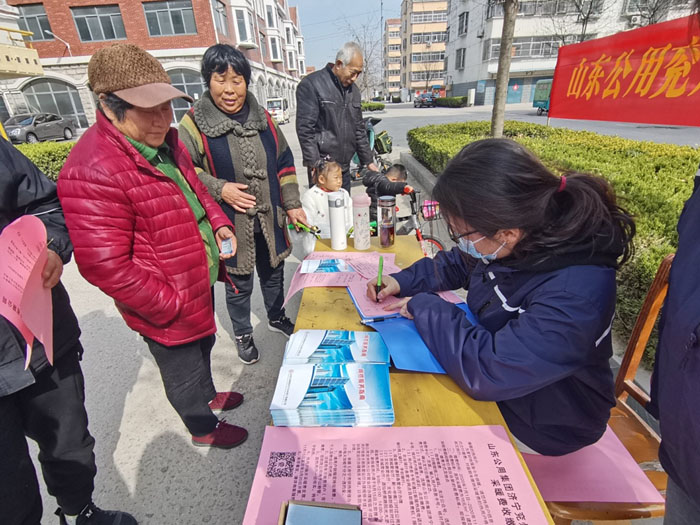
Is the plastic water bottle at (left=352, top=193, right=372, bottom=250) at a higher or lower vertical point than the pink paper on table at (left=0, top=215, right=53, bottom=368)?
lower

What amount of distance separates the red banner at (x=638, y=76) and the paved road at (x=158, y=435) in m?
3.85

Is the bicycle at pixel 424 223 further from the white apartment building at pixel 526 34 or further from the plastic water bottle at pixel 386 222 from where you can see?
the white apartment building at pixel 526 34

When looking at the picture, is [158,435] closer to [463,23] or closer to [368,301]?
[368,301]

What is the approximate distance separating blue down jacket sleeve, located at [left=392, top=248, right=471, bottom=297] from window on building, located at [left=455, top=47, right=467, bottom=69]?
129 ft

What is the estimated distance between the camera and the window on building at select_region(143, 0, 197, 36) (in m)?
19.2

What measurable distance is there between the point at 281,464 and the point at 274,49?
132 ft

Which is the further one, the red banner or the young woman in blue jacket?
the red banner

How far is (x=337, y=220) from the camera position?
7.16ft

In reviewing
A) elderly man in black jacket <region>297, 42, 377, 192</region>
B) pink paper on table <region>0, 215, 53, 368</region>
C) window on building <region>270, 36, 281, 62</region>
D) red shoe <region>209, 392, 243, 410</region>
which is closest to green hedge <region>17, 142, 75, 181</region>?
elderly man in black jacket <region>297, 42, 377, 192</region>

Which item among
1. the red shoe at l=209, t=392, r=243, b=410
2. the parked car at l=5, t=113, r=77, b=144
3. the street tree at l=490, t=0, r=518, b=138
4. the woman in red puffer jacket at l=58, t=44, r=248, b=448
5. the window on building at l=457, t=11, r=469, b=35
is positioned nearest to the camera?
the woman in red puffer jacket at l=58, t=44, r=248, b=448

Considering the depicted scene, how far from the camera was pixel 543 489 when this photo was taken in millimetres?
1109

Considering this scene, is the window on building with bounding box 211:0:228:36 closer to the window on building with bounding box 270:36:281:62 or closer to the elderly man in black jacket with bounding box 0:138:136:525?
the window on building with bounding box 270:36:281:62

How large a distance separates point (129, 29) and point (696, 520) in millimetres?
25906

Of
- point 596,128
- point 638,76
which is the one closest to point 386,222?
point 638,76
